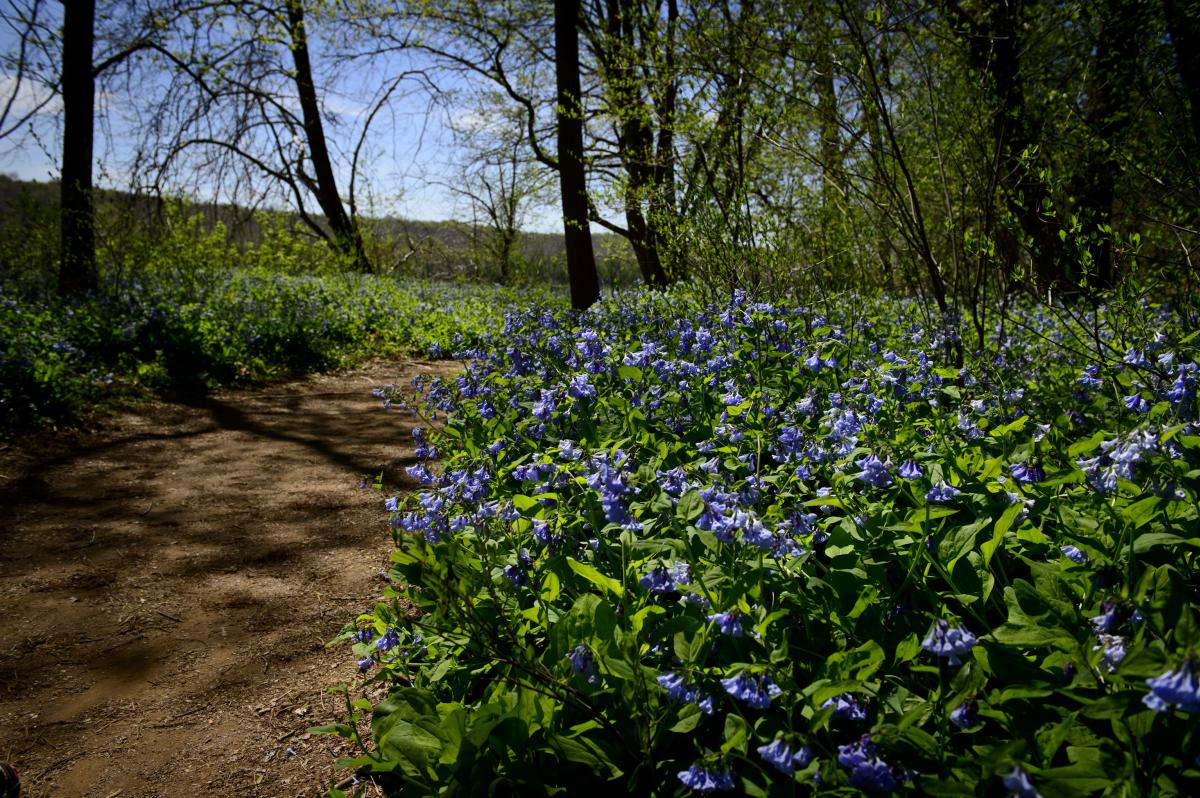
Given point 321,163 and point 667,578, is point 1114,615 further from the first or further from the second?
point 321,163

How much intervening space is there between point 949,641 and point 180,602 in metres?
2.87

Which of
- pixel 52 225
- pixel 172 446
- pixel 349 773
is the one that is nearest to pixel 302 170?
pixel 52 225

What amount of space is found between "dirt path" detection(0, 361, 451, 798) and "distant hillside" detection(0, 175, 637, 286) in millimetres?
4010

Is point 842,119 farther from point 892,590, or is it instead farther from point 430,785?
Result: point 430,785

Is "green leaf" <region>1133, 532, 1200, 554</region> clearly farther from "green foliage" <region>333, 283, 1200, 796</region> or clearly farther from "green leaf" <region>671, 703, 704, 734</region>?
"green leaf" <region>671, 703, 704, 734</region>

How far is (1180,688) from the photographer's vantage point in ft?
2.83

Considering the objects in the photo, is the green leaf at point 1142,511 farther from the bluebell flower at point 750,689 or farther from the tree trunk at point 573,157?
the tree trunk at point 573,157

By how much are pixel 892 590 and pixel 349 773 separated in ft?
4.90

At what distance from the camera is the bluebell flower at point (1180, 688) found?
854mm

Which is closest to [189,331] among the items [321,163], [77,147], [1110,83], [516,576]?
[77,147]

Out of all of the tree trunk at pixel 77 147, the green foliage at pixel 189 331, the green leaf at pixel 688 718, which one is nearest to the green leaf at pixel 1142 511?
the green leaf at pixel 688 718

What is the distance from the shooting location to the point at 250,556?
322cm

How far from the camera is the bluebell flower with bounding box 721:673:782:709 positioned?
114cm

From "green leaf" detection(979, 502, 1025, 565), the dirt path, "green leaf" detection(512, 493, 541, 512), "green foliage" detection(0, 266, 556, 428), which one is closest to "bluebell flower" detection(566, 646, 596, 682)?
"green leaf" detection(512, 493, 541, 512)
